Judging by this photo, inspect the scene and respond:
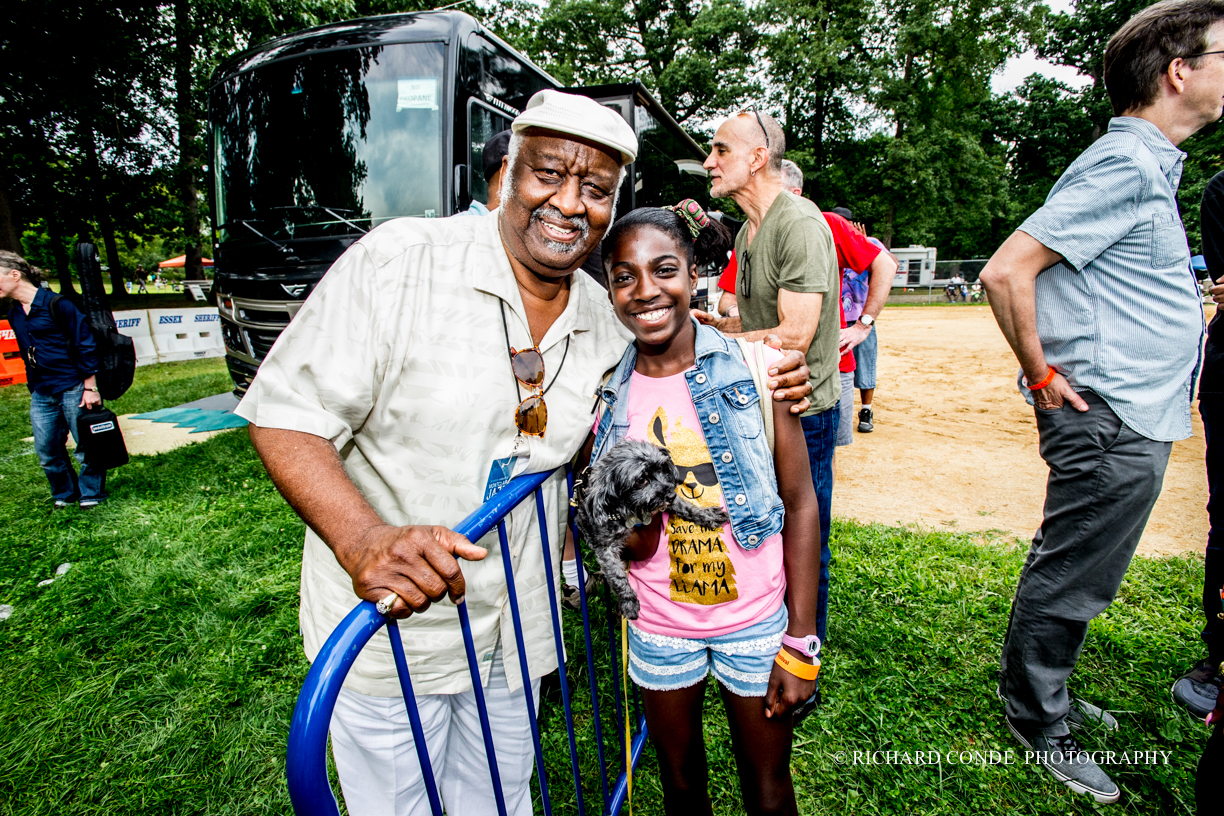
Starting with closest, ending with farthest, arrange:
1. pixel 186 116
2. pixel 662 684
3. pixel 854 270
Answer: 1. pixel 662 684
2. pixel 854 270
3. pixel 186 116

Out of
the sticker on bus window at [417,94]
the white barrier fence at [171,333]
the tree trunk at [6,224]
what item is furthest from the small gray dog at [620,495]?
the tree trunk at [6,224]

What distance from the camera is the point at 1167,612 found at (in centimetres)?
296

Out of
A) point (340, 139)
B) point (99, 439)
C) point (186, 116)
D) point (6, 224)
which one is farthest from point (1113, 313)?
point (186, 116)

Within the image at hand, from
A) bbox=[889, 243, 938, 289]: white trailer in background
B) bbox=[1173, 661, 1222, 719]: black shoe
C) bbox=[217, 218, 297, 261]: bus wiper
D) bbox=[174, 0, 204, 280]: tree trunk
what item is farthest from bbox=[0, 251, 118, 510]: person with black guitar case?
bbox=[889, 243, 938, 289]: white trailer in background

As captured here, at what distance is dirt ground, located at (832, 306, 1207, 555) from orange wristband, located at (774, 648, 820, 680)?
3.03 meters

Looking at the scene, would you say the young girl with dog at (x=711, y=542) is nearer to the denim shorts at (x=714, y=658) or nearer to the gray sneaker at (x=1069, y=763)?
the denim shorts at (x=714, y=658)

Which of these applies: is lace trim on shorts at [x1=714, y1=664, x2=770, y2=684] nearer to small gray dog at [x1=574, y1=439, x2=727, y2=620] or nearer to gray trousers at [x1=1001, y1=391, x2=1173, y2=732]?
small gray dog at [x1=574, y1=439, x2=727, y2=620]

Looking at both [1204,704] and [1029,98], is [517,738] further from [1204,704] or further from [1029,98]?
[1029,98]

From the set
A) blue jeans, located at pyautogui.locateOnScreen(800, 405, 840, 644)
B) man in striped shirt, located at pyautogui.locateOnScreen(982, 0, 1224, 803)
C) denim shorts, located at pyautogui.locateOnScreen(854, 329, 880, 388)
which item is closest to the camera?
man in striped shirt, located at pyautogui.locateOnScreen(982, 0, 1224, 803)

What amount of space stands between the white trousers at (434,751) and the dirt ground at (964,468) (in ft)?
10.9

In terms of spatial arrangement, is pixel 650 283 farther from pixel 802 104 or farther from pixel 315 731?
pixel 802 104

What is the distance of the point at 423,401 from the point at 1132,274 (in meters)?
2.26

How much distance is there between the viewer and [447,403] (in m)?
1.33

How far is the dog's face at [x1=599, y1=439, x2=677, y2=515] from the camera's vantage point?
1415 mm
